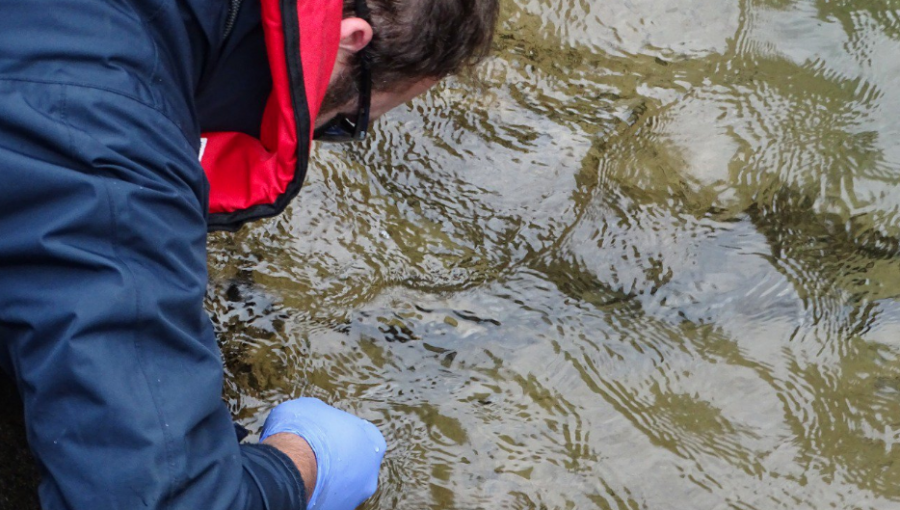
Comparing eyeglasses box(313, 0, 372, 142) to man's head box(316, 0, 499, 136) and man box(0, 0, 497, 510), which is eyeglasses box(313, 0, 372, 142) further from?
man box(0, 0, 497, 510)

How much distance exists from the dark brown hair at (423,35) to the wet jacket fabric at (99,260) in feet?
1.48

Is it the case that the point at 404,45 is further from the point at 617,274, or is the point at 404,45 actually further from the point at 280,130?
the point at 617,274

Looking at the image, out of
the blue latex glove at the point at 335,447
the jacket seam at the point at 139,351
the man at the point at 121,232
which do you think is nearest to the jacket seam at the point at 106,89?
the man at the point at 121,232

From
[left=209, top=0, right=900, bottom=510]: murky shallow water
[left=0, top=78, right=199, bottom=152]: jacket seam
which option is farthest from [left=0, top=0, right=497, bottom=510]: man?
[left=209, top=0, right=900, bottom=510]: murky shallow water

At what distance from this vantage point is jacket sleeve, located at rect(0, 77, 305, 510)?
119cm

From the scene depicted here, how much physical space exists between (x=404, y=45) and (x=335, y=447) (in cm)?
99

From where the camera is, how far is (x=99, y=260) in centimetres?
120

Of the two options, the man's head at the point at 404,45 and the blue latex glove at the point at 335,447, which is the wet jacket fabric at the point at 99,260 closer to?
the man's head at the point at 404,45

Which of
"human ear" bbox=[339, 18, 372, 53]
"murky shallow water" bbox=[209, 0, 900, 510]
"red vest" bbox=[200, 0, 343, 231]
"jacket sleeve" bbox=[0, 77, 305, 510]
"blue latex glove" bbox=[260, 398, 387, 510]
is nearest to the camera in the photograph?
"jacket sleeve" bbox=[0, 77, 305, 510]

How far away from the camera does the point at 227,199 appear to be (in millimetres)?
1914

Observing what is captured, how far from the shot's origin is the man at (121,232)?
3.92 ft

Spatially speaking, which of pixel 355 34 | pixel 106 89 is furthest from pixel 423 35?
pixel 106 89

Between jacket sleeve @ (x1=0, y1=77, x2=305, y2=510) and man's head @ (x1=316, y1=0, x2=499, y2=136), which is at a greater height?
man's head @ (x1=316, y1=0, x2=499, y2=136)

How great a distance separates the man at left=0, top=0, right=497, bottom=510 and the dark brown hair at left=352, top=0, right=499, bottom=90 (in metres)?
0.11
